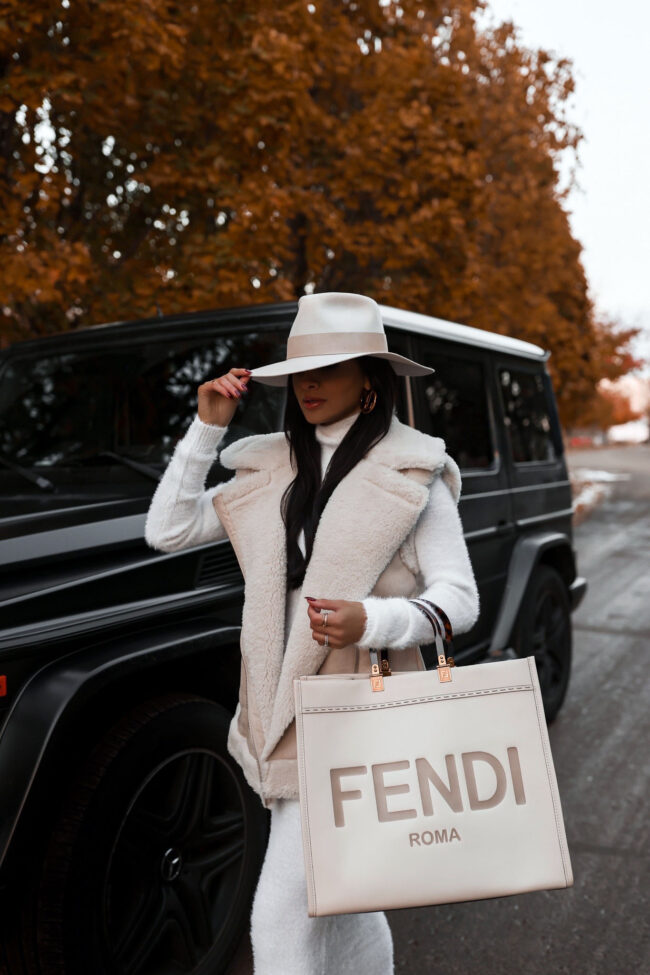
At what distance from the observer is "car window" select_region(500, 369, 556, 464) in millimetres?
4828

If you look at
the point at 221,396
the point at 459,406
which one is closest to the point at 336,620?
the point at 221,396

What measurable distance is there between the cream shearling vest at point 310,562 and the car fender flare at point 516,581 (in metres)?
2.40

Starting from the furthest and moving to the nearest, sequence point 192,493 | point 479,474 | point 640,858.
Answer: point 479,474 → point 640,858 → point 192,493

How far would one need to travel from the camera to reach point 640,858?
362 cm

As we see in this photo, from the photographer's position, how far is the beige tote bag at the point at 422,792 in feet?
5.67

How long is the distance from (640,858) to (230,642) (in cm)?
202

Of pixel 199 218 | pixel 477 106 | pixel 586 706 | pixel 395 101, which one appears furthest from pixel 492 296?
pixel 586 706

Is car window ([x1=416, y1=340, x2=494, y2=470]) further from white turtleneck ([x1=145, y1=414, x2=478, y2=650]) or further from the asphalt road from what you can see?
white turtleneck ([x1=145, y1=414, x2=478, y2=650])

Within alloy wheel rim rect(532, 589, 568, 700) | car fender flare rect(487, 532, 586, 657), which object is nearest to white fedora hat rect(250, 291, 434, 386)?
car fender flare rect(487, 532, 586, 657)

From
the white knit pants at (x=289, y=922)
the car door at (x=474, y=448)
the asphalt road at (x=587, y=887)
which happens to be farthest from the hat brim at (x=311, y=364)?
the asphalt road at (x=587, y=887)

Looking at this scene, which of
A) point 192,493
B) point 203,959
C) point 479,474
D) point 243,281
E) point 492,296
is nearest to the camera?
point 192,493

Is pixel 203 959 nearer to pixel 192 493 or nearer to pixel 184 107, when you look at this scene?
pixel 192 493

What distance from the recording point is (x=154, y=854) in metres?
2.47

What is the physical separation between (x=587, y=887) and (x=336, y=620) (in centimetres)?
228
